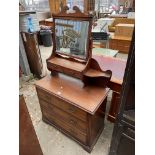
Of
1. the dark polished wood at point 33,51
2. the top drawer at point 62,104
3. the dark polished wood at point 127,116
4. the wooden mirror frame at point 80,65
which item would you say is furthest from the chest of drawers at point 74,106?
the dark polished wood at point 33,51

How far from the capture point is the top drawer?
138 centimetres

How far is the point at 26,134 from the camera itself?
3.74 feet

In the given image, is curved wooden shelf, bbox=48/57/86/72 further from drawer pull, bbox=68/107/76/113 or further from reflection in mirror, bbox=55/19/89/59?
drawer pull, bbox=68/107/76/113

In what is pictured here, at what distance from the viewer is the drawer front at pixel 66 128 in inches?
62.6

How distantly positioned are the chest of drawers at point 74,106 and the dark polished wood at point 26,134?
0.40 m

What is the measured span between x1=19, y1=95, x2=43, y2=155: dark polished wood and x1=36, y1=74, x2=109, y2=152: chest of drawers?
398 mm

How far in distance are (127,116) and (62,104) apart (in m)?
0.67

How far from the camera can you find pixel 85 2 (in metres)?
5.85

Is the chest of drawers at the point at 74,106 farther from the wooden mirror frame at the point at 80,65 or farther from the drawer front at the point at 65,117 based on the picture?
the wooden mirror frame at the point at 80,65

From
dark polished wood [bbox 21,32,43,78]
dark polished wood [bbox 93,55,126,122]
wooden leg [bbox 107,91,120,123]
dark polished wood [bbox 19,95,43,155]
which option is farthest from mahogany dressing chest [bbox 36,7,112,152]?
dark polished wood [bbox 21,32,43,78]
